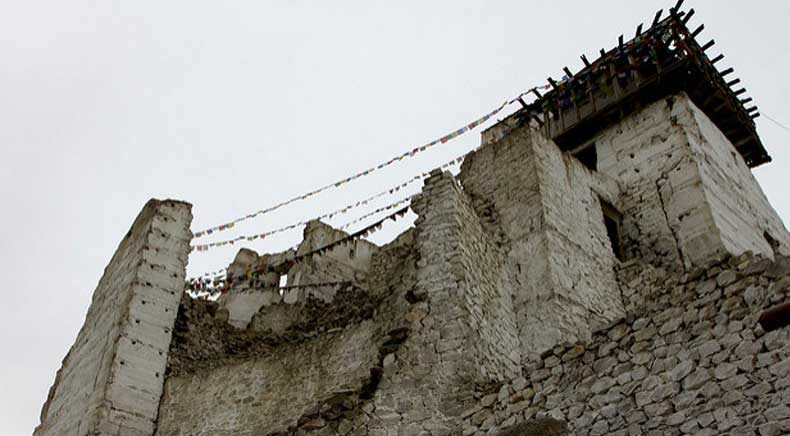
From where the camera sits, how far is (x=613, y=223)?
14898 mm

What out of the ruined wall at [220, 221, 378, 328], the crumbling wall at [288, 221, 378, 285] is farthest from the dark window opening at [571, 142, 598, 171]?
the crumbling wall at [288, 221, 378, 285]

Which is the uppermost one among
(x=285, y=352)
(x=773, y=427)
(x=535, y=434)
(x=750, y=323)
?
(x=285, y=352)

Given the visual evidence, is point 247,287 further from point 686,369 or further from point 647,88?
point 686,369

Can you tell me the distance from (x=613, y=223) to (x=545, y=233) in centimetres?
361

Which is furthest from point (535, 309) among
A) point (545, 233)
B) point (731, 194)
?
point (731, 194)

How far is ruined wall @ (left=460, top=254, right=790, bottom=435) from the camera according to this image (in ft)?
19.6

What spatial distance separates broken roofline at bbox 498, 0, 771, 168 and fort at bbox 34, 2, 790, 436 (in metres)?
0.06

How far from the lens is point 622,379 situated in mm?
6824

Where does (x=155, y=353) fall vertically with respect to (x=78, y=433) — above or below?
above

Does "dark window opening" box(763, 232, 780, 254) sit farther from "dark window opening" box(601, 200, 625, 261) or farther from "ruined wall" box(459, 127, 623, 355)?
"ruined wall" box(459, 127, 623, 355)

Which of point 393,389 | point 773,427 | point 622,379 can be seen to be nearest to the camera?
point 773,427

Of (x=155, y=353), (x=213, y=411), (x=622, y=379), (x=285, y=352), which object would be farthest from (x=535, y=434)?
(x=155, y=353)

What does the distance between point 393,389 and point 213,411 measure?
4.42m

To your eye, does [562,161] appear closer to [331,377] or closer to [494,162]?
[494,162]
